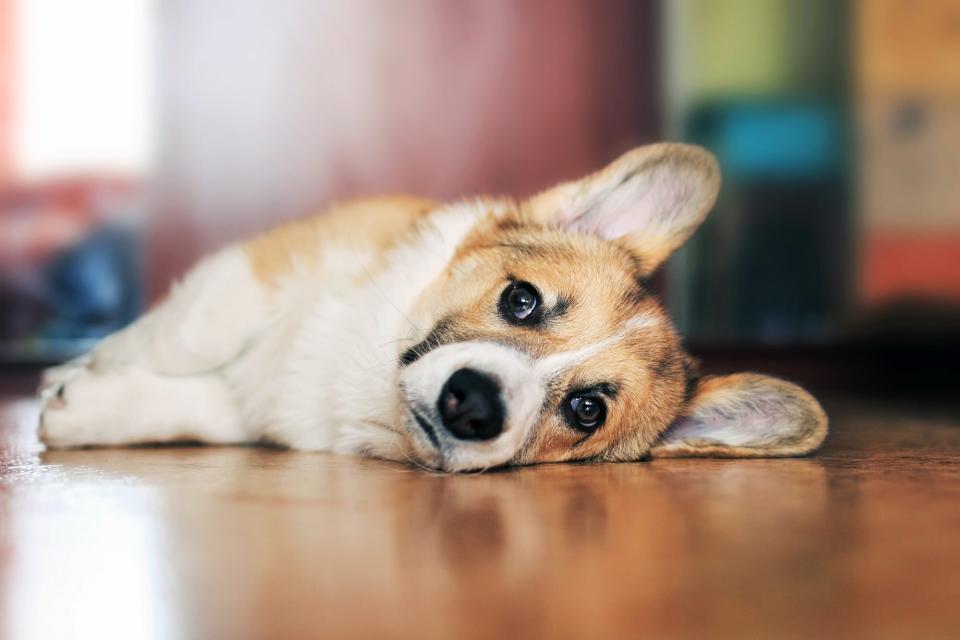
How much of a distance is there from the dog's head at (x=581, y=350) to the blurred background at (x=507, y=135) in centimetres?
226

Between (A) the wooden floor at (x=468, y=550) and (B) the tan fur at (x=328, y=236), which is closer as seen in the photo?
(A) the wooden floor at (x=468, y=550)

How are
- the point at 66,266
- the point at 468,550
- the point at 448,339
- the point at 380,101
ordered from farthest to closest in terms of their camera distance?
the point at 380,101 → the point at 66,266 → the point at 448,339 → the point at 468,550

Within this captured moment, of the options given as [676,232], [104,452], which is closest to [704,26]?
[676,232]

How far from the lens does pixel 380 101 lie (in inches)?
178

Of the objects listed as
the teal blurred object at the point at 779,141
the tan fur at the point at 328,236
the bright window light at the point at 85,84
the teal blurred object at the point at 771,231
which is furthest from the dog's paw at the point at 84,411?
the teal blurred object at the point at 779,141

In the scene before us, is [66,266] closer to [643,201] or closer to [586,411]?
[643,201]

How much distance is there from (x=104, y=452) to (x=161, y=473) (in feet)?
1.07

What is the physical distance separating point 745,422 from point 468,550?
3.64ft

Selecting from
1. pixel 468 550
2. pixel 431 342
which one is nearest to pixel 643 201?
pixel 431 342

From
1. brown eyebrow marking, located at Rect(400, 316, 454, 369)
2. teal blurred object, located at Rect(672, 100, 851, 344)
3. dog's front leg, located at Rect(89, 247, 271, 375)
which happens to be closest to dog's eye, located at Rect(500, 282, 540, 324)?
brown eyebrow marking, located at Rect(400, 316, 454, 369)

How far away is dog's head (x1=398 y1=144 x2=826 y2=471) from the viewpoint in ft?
5.77

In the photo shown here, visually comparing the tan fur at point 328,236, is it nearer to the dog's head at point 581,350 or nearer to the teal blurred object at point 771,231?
the dog's head at point 581,350

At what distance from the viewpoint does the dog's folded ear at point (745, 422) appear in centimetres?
209

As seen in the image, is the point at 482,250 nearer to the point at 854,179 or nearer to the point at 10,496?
the point at 10,496
